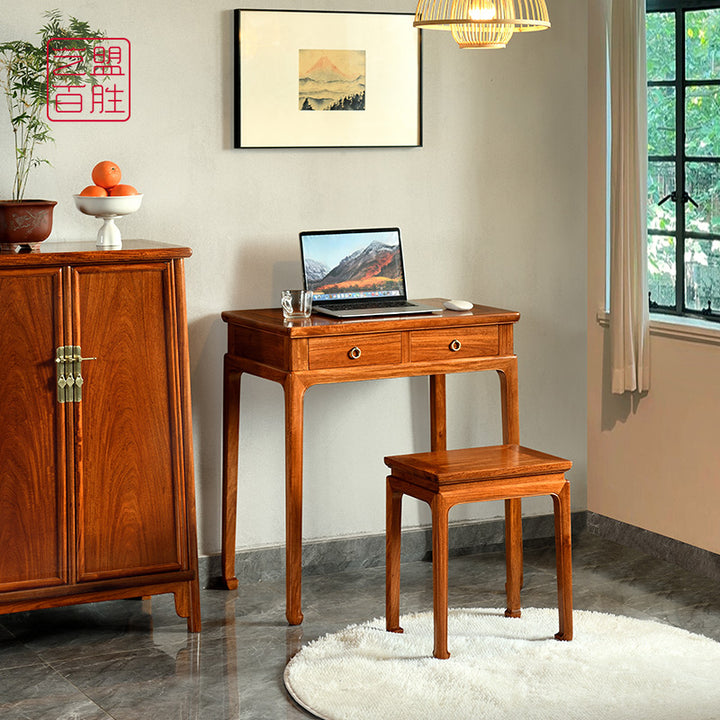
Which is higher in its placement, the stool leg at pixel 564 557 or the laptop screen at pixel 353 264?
the laptop screen at pixel 353 264

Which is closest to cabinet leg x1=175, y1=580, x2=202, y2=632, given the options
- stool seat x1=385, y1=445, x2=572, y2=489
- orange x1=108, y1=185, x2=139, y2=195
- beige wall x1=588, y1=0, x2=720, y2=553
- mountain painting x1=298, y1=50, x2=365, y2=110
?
stool seat x1=385, y1=445, x2=572, y2=489

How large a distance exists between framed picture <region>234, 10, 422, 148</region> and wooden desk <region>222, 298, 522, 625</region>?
68 centimetres

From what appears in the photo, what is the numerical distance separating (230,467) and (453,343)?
91 cm

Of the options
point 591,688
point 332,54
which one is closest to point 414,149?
point 332,54

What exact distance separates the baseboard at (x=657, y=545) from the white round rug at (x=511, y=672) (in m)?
0.60

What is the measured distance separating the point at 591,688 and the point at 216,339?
5.99 ft

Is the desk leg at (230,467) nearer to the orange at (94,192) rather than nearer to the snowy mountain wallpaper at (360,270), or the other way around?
the snowy mountain wallpaper at (360,270)

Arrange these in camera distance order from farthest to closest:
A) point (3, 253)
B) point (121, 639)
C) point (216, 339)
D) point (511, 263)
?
point (511, 263) → point (216, 339) → point (121, 639) → point (3, 253)

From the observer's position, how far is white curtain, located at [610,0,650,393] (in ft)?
14.8

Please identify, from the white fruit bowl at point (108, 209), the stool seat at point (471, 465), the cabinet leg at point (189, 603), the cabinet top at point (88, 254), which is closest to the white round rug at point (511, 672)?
the cabinet leg at point (189, 603)

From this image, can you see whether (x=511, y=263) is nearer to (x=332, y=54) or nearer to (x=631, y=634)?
(x=332, y=54)

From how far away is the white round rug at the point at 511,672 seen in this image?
3242 millimetres

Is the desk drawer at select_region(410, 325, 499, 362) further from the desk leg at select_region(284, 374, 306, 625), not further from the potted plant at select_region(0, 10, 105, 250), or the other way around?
the potted plant at select_region(0, 10, 105, 250)

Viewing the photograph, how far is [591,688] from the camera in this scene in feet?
11.1
